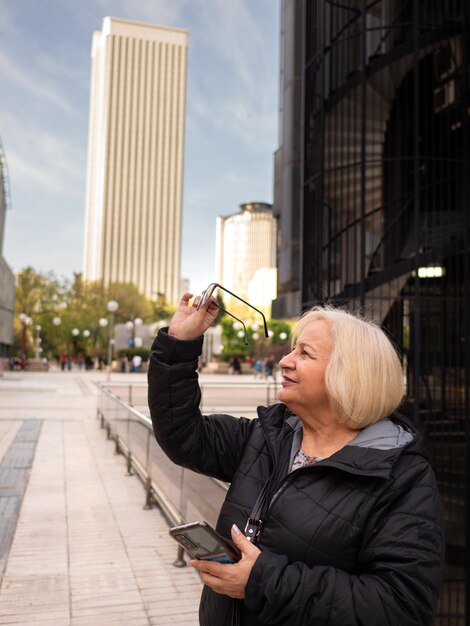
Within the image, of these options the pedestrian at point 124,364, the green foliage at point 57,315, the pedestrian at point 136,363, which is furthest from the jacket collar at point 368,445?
the green foliage at point 57,315

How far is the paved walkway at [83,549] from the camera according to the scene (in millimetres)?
4168

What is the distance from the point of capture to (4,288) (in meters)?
46.1

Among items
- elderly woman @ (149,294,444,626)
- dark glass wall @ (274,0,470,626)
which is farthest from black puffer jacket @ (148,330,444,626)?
dark glass wall @ (274,0,470,626)

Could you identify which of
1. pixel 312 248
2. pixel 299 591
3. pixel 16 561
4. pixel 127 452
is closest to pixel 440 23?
pixel 312 248

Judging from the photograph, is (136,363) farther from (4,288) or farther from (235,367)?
(4,288)

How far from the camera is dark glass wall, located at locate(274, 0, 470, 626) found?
817 cm

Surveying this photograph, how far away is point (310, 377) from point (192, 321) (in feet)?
1.29

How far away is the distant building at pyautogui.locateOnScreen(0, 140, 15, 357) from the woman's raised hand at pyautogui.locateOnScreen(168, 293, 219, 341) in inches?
1741

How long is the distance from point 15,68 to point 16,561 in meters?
51.8

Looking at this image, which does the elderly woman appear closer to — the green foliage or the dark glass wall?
the dark glass wall

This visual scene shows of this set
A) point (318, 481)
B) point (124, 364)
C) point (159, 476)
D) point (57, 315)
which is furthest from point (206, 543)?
point (57, 315)

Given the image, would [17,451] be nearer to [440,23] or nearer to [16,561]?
[16,561]

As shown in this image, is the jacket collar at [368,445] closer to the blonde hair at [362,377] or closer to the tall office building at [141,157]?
the blonde hair at [362,377]

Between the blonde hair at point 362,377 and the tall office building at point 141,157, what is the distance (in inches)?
5468
